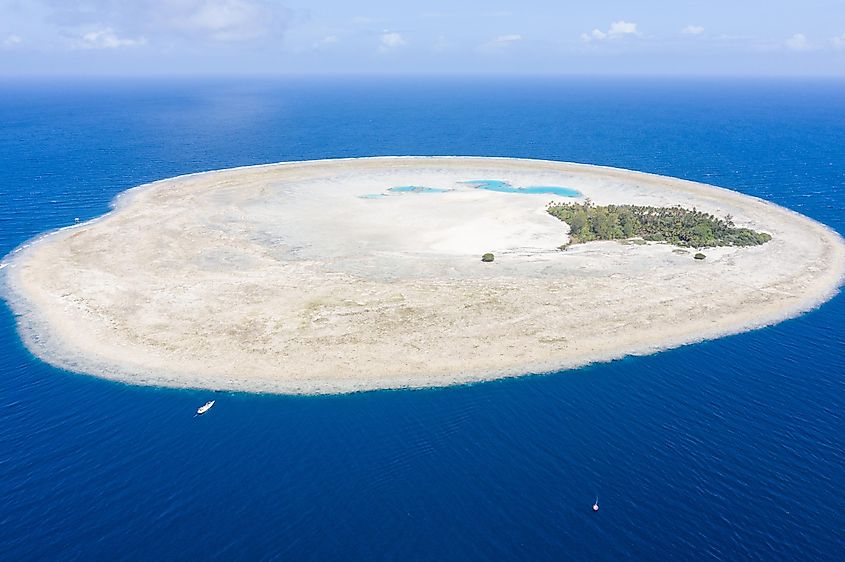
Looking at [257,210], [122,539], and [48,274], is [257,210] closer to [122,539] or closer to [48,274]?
[48,274]

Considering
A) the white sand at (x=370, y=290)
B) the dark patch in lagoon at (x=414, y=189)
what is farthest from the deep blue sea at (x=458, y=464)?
the dark patch in lagoon at (x=414, y=189)

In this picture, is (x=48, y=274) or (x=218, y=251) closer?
(x=48, y=274)

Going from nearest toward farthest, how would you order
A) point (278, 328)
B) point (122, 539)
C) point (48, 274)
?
point (122, 539) < point (278, 328) < point (48, 274)

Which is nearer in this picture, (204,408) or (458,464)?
(458,464)

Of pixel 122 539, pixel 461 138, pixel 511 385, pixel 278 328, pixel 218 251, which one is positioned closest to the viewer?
pixel 122 539

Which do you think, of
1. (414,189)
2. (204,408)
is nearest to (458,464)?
(204,408)

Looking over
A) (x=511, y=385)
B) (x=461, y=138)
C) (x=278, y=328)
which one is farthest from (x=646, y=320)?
(x=461, y=138)

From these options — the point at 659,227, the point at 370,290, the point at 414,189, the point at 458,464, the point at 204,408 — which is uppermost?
Result: the point at 414,189

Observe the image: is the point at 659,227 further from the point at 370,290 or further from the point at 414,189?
the point at 370,290
